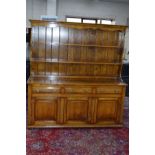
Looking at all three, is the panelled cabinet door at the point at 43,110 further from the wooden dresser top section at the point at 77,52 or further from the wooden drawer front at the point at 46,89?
the wooden dresser top section at the point at 77,52

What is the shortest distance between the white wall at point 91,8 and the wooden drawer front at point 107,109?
3.27 meters

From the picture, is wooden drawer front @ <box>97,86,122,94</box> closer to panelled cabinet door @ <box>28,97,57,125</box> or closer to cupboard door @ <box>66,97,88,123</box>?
cupboard door @ <box>66,97,88,123</box>

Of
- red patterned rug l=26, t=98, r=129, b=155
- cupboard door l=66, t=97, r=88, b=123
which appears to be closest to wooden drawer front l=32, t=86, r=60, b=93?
cupboard door l=66, t=97, r=88, b=123

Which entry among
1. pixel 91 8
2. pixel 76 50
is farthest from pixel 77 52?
pixel 91 8

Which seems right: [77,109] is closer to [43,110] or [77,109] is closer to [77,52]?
[43,110]

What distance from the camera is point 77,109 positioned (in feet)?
10.7

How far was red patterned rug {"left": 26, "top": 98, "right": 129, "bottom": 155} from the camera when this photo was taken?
8.57ft

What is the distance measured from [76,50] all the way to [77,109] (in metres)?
1.02
